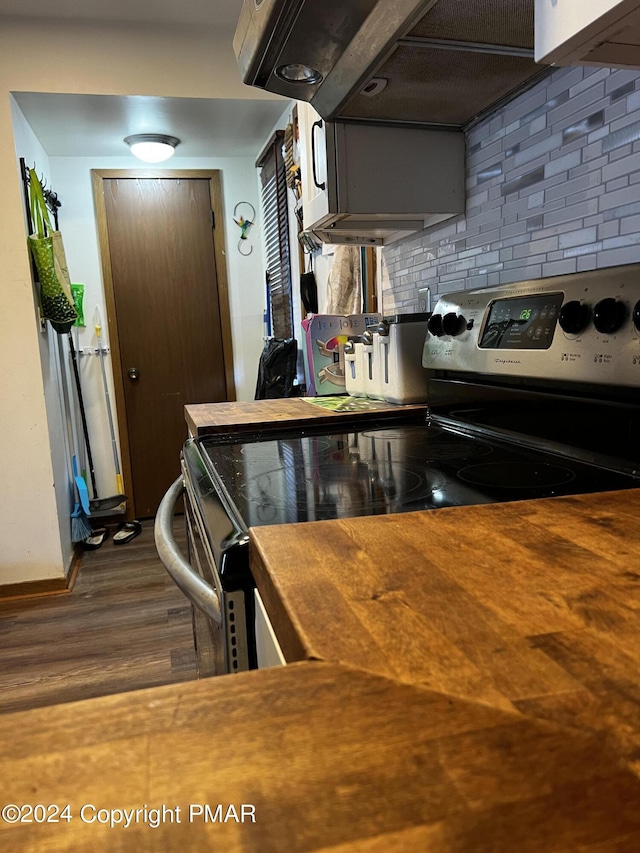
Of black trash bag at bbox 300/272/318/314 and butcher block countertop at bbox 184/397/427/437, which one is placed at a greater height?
black trash bag at bbox 300/272/318/314

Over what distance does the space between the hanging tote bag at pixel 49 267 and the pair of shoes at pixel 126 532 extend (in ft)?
4.05

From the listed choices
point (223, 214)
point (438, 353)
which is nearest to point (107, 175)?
point (223, 214)

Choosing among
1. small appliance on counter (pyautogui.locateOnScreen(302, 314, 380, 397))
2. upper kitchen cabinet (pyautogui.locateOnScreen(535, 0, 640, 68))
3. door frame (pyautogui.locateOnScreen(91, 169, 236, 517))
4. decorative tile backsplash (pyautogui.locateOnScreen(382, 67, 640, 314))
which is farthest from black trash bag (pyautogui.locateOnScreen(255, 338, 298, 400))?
upper kitchen cabinet (pyautogui.locateOnScreen(535, 0, 640, 68))

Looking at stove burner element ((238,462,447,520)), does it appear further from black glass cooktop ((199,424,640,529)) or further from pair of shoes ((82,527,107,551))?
pair of shoes ((82,527,107,551))

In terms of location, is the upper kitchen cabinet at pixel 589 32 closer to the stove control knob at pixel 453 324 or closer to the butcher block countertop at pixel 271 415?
the stove control knob at pixel 453 324

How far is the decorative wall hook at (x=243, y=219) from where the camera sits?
12.5 ft

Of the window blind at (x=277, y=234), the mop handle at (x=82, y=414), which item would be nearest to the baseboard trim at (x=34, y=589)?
the mop handle at (x=82, y=414)

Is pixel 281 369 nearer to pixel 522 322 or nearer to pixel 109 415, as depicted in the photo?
pixel 109 415

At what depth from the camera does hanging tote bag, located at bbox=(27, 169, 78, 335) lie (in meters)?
2.60

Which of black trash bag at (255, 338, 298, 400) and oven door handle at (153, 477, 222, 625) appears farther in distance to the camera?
black trash bag at (255, 338, 298, 400)

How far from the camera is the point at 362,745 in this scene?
303mm

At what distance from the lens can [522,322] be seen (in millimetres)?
1140

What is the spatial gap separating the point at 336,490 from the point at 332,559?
0.34m

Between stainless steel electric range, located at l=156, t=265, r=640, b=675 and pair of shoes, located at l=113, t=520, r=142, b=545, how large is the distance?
2.25 meters
